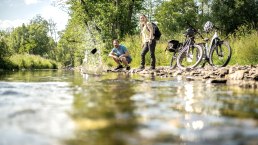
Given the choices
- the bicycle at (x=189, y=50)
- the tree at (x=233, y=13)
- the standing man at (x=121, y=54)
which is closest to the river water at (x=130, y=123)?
the bicycle at (x=189, y=50)

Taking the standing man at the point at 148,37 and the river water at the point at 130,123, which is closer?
the river water at the point at 130,123

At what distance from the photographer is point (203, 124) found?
2.36m

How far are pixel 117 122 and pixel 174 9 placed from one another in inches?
2611

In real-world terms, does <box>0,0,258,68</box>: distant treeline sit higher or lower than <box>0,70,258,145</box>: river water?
higher

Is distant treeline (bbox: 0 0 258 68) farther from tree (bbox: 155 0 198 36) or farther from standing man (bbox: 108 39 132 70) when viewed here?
standing man (bbox: 108 39 132 70)

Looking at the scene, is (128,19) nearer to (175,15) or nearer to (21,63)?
(21,63)

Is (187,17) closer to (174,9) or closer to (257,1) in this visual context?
(174,9)

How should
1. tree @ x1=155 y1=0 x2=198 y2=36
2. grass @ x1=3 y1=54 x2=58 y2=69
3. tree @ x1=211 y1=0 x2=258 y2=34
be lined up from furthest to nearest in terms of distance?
tree @ x1=155 y1=0 x2=198 y2=36 → tree @ x1=211 y1=0 x2=258 y2=34 → grass @ x1=3 y1=54 x2=58 y2=69

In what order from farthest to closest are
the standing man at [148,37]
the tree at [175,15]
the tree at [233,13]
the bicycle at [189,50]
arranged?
1. the tree at [175,15]
2. the tree at [233,13]
3. the standing man at [148,37]
4. the bicycle at [189,50]

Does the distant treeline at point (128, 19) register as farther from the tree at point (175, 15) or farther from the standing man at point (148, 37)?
the standing man at point (148, 37)

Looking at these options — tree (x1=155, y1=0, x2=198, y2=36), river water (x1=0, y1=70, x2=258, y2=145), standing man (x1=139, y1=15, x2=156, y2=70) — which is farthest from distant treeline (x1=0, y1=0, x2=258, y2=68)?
river water (x1=0, y1=70, x2=258, y2=145)

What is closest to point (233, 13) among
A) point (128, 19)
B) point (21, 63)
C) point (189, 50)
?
point (128, 19)

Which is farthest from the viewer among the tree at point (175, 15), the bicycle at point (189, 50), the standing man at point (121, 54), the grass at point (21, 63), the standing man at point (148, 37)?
the tree at point (175, 15)

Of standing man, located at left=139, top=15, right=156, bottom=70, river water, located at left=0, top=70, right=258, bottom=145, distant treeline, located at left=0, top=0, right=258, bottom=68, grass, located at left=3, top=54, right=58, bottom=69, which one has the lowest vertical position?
river water, located at left=0, top=70, right=258, bottom=145
